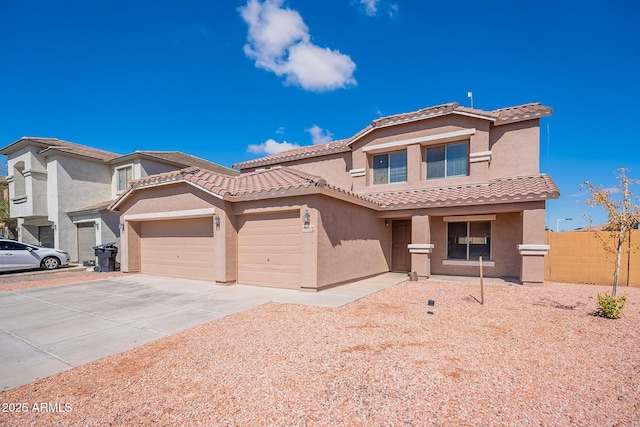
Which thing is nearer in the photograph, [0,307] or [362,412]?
[362,412]

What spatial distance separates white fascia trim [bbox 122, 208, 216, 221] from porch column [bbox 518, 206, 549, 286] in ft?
36.3

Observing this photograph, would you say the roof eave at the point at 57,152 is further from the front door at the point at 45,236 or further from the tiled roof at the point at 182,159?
the front door at the point at 45,236

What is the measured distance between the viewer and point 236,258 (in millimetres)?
10875

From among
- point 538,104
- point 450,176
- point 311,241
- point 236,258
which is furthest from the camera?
point 450,176

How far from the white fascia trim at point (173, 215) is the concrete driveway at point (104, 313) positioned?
2.54 metres

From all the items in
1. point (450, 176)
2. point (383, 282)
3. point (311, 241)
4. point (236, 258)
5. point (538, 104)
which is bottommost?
point (383, 282)

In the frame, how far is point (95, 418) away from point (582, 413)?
512cm

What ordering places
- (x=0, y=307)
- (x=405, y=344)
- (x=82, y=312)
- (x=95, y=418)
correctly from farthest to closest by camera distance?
(x=0, y=307)
(x=82, y=312)
(x=405, y=344)
(x=95, y=418)

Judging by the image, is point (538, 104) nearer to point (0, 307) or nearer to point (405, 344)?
point (405, 344)

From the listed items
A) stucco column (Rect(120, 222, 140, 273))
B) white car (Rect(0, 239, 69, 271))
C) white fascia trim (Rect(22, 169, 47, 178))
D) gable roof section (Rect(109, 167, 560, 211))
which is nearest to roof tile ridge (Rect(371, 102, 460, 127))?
gable roof section (Rect(109, 167, 560, 211))

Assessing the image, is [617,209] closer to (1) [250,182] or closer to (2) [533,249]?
(2) [533,249]

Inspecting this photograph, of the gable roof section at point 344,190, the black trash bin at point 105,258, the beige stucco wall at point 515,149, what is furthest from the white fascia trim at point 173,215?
the beige stucco wall at point 515,149

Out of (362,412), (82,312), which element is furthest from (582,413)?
(82,312)

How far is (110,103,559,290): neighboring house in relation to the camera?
995 centimetres
